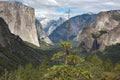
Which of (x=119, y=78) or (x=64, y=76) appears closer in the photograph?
(x=64, y=76)

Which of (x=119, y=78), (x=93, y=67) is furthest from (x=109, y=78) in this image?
(x=93, y=67)

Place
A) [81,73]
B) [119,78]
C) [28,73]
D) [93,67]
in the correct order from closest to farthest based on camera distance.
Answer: [81,73] < [119,78] < [93,67] < [28,73]

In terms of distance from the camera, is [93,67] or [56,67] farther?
[93,67]

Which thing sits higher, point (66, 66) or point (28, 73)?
point (66, 66)

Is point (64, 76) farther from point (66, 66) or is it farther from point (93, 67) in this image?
point (93, 67)

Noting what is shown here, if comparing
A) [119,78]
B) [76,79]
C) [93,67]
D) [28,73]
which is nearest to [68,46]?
[76,79]

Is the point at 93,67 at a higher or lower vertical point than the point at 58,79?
lower

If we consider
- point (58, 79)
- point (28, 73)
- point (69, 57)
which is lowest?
point (28, 73)

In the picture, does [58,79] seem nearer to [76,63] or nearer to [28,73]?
[76,63]

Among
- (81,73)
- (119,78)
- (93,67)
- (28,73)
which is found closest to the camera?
(81,73)
